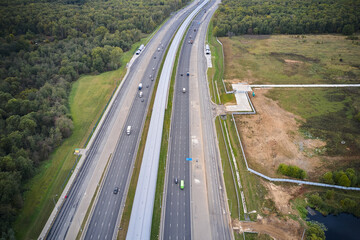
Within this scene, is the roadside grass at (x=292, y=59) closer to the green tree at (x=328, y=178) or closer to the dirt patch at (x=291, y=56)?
the dirt patch at (x=291, y=56)

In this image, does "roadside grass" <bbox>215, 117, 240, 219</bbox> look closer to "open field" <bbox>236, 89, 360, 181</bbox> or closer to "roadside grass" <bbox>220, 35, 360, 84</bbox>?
"open field" <bbox>236, 89, 360, 181</bbox>

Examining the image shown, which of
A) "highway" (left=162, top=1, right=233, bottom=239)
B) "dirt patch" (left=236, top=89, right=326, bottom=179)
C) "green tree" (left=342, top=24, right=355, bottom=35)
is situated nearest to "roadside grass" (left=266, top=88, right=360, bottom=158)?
"dirt patch" (left=236, top=89, right=326, bottom=179)

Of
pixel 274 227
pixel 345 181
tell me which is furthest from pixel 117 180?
pixel 345 181

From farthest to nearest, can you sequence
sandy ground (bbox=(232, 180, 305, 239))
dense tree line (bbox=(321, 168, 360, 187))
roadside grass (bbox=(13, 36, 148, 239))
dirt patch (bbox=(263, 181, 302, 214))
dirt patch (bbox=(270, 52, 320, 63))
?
dirt patch (bbox=(270, 52, 320, 63))
dense tree line (bbox=(321, 168, 360, 187))
dirt patch (bbox=(263, 181, 302, 214))
roadside grass (bbox=(13, 36, 148, 239))
sandy ground (bbox=(232, 180, 305, 239))

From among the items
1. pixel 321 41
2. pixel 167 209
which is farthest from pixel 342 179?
pixel 321 41

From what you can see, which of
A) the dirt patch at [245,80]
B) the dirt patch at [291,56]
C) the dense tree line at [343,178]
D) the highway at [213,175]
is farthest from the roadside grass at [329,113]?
the dirt patch at [291,56]

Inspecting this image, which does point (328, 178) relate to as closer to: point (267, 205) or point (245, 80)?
point (267, 205)

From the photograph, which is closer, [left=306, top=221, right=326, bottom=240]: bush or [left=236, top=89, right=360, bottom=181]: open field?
[left=306, top=221, right=326, bottom=240]: bush
